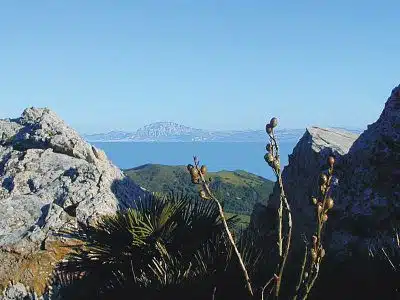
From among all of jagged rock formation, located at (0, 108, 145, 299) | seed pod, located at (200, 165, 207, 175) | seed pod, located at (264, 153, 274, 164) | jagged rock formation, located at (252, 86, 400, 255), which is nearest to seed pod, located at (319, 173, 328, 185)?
seed pod, located at (264, 153, 274, 164)

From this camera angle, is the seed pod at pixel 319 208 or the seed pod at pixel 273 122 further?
the seed pod at pixel 273 122

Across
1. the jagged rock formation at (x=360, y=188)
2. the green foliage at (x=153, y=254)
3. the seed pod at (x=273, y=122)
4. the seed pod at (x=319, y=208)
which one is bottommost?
the green foliage at (x=153, y=254)

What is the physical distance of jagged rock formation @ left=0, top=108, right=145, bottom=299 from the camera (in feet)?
34.0

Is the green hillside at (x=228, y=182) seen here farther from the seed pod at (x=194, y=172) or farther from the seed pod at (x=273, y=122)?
the seed pod at (x=194, y=172)

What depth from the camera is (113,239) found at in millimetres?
9453

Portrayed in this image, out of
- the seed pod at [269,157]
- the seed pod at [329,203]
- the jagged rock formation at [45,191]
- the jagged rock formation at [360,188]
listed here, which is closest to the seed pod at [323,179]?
the seed pod at [329,203]

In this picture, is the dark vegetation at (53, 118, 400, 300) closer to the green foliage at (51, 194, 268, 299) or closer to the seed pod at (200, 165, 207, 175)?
the green foliage at (51, 194, 268, 299)

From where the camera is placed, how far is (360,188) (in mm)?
10000

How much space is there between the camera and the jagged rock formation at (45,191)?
408 inches

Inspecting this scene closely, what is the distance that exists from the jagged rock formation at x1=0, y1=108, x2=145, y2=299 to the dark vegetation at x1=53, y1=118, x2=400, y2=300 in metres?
0.46

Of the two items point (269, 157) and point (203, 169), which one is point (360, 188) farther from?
point (203, 169)

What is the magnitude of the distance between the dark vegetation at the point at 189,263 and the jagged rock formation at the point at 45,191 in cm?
46

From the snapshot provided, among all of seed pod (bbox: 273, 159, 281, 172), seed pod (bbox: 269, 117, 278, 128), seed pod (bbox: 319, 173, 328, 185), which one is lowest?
seed pod (bbox: 319, 173, 328, 185)

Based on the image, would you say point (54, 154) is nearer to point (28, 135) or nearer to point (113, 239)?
point (28, 135)
